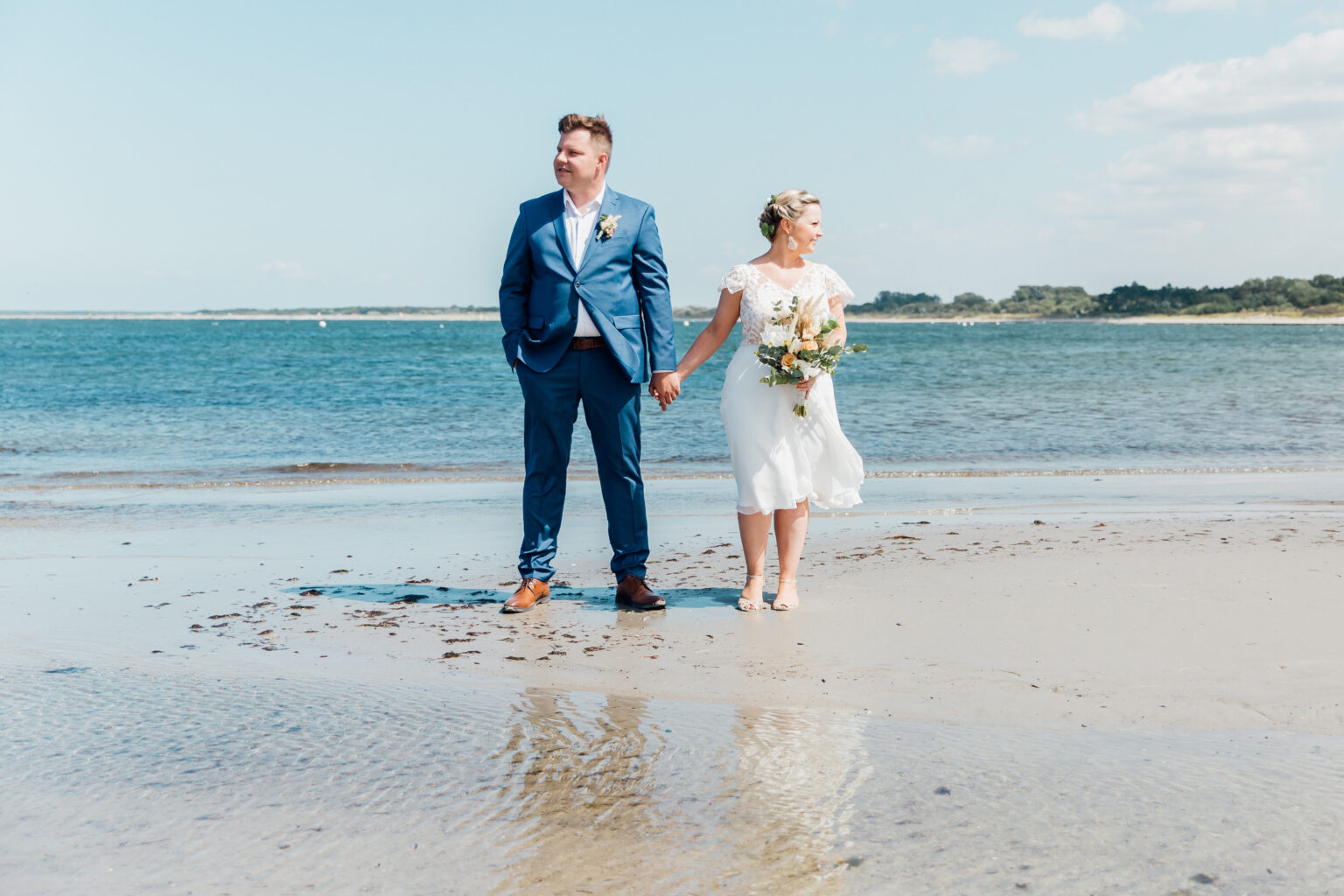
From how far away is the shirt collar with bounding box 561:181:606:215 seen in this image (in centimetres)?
479

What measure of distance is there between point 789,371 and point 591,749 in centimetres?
219

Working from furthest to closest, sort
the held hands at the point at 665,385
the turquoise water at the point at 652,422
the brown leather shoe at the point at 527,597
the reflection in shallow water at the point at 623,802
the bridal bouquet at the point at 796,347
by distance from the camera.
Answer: the turquoise water at the point at 652,422
the brown leather shoe at the point at 527,597
the held hands at the point at 665,385
the bridal bouquet at the point at 796,347
the reflection in shallow water at the point at 623,802

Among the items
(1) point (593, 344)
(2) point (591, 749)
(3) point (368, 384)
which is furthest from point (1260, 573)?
(3) point (368, 384)

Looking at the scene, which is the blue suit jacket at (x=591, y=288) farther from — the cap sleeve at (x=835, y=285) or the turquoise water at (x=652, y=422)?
the turquoise water at (x=652, y=422)

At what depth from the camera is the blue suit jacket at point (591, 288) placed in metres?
4.70

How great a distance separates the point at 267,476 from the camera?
38.7ft

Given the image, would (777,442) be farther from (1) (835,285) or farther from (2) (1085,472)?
(2) (1085,472)

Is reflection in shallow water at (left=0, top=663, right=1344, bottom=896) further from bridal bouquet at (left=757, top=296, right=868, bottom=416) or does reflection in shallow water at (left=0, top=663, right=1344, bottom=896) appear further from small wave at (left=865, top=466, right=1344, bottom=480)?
small wave at (left=865, top=466, right=1344, bottom=480)

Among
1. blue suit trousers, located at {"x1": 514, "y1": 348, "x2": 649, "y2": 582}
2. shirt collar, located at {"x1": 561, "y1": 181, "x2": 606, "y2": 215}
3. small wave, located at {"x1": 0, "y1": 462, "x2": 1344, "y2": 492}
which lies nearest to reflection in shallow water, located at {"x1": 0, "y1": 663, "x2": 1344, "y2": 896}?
blue suit trousers, located at {"x1": 514, "y1": 348, "x2": 649, "y2": 582}

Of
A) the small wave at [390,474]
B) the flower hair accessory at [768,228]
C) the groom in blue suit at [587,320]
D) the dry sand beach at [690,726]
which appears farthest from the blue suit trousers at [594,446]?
the small wave at [390,474]

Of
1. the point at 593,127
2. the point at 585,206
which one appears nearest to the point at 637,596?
the point at 585,206

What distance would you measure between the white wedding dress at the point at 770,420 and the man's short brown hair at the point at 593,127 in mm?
833

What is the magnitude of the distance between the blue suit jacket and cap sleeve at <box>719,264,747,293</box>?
0.31 metres

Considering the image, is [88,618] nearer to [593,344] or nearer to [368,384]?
[593,344]
